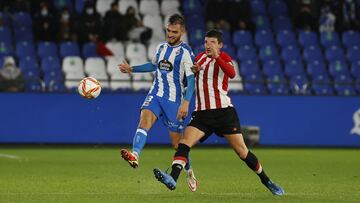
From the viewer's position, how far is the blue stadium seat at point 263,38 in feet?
77.3

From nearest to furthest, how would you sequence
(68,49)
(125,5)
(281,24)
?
1. (68,49)
2. (125,5)
3. (281,24)

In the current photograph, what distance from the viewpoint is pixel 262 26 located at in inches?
957

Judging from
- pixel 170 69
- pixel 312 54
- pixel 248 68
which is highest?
pixel 170 69

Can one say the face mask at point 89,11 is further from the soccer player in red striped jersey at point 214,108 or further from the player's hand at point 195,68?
the player's hand at point 195,68

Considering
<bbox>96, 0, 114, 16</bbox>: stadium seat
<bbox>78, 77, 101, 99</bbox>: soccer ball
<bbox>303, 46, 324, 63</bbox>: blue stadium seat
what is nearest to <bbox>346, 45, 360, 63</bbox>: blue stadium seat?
<bbox>303, 46, 324, 63</bbox>: blue stadium seat

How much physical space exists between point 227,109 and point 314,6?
53.2ft

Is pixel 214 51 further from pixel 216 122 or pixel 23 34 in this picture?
pixel 23 34

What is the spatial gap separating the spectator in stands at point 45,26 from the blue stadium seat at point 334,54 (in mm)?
7169

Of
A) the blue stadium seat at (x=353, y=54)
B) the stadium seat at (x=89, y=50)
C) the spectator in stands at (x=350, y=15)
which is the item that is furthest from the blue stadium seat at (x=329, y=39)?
the stadium seat at (x=89, y=50)

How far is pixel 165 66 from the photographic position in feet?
35.5

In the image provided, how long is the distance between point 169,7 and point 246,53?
2657mm

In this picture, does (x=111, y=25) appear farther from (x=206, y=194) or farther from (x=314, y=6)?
(x=206, y=194)

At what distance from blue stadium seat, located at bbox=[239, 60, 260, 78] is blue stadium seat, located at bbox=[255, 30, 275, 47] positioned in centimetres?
99

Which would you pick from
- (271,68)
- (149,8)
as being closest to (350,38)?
(271,68)
